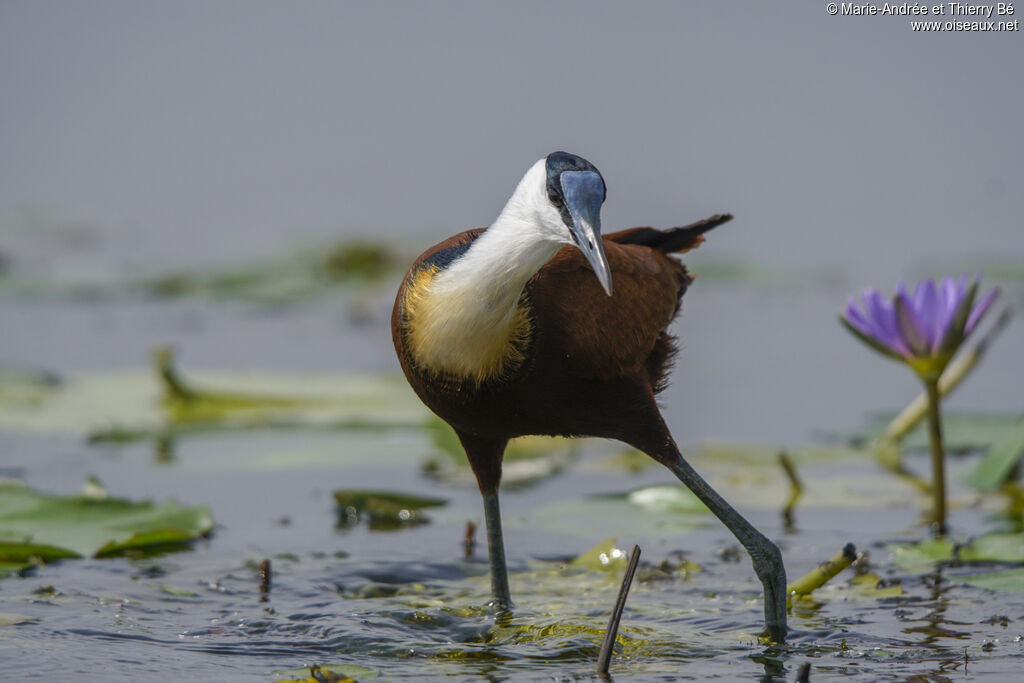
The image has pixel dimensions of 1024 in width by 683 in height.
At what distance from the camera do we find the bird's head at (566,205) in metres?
3.52

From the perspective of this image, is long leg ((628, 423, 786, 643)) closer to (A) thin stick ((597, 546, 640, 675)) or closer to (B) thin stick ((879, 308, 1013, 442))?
(A) thin stick ((597, 546, 640, 675))

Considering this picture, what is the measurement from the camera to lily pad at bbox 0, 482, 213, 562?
15.7ft

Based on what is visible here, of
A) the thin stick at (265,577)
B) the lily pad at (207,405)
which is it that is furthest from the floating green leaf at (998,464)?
the thin stick at (265,577)

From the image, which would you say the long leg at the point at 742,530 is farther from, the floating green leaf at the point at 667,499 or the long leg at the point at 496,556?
the floating green leaf at the point at 667,499

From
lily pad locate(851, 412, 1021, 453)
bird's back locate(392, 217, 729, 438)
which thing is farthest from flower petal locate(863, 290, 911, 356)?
lily pad locate(851, 412, 1021, 453)

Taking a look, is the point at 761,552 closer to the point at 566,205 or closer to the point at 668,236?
the point at 668,236

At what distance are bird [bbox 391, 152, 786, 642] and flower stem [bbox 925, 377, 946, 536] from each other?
1.10 meters

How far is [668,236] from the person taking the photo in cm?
480

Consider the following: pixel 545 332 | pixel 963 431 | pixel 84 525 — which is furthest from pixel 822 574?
pixel 84 525

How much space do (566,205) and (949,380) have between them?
116 inches

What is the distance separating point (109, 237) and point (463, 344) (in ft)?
31.0

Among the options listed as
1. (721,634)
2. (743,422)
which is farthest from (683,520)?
(743,422)

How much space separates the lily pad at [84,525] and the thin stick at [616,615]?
1912 millimetres

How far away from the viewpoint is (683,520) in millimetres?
5555
